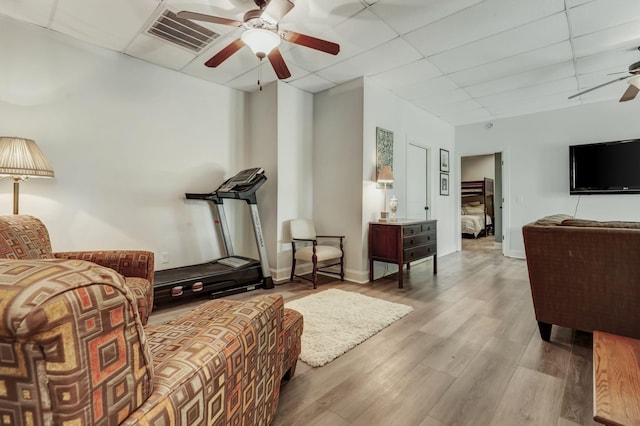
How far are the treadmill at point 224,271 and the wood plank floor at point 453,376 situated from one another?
22 cm

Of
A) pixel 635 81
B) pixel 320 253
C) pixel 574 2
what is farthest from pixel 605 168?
pixel 320 253

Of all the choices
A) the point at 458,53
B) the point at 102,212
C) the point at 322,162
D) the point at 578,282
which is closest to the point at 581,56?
the point at 458,53

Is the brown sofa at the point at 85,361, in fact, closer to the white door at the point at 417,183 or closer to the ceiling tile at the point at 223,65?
the ceiling tile at the point at 223,65

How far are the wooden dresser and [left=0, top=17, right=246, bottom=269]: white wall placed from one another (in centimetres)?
215

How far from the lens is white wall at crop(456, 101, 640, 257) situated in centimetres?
480

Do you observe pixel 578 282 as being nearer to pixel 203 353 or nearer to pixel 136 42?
pixel 203 353

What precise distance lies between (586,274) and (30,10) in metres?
4.85

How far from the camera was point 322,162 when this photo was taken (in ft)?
14.5

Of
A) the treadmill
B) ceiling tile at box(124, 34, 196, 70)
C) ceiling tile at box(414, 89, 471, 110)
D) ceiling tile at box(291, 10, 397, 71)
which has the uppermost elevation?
ceiling tile at box(414, 89, 471, 110)

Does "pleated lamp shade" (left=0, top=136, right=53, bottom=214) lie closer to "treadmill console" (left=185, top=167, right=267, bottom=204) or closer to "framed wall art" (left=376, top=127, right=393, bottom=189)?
"treadmill console" (left=185, top=167, right=267, bottom=204)

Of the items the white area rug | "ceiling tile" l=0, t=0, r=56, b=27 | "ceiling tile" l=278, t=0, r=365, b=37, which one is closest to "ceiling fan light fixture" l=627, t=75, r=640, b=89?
"ceiling tile" l=278, t=0, r=365, b=37

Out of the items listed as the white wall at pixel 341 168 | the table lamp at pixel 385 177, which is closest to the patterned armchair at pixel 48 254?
the white wall at pixel 341 168

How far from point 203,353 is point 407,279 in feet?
12.1

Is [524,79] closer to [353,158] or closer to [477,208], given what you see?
[353,158]
